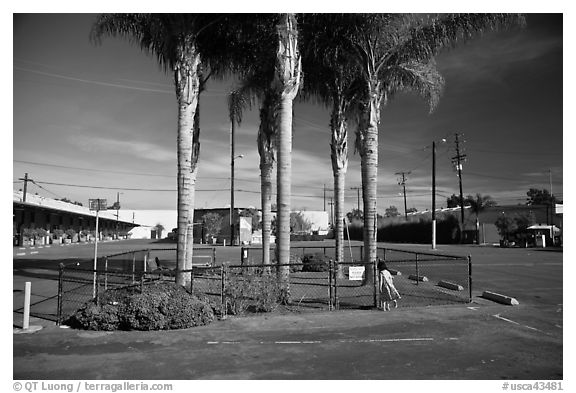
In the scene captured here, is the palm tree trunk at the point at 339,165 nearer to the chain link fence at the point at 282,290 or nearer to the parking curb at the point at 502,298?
the chain link fence at the point at 282,290

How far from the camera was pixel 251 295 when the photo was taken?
1177 centimetres

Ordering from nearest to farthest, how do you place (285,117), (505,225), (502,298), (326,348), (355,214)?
(326,348) < (502,298) < (285,117) < (505,225) < (355,214)

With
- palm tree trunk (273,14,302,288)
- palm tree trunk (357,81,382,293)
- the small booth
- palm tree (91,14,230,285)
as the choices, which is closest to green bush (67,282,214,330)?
palm tree (91,14,230,285)

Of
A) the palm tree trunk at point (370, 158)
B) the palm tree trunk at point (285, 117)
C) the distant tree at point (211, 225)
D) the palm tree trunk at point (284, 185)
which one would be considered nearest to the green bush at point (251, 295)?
the palm tree trunk at point (285, 117)

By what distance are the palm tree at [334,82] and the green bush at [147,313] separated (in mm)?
6633

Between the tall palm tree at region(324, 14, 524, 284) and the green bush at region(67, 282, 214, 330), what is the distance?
7140 millimetres

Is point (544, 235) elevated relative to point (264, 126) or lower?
lower

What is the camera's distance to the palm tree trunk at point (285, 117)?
13914 millimetres

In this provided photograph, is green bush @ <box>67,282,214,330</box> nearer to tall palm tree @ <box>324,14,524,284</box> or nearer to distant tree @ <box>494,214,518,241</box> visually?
tall palm tree @ <box>324,14,524,284</box>

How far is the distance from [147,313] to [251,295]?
9.67 ft

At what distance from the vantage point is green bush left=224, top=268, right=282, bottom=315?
38.0ft

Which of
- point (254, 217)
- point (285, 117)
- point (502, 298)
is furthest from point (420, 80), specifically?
point (254, 217)

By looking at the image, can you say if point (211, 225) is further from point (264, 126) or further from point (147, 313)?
point (147, 313)
